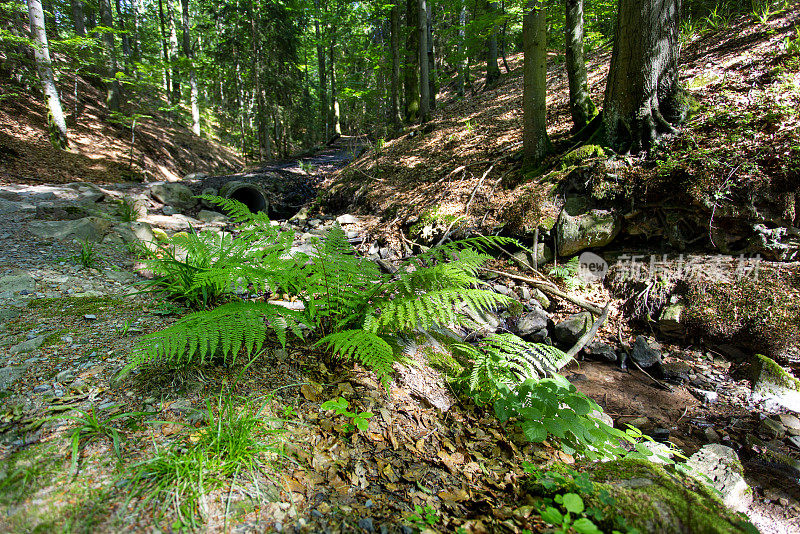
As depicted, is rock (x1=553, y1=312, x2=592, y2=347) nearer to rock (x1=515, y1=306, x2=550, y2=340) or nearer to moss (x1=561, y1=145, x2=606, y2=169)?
rock (x1=515, y1=306, x2=550, y2=340)

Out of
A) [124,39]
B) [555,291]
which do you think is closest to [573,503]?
[555,291]

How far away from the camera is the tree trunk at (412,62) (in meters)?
11.1

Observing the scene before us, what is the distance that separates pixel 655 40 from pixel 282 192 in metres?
9.71

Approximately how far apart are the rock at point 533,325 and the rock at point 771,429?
6.38ft

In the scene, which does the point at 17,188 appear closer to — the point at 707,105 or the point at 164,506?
the point at 164,506

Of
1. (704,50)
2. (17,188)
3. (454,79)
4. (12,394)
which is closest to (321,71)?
(454,79)

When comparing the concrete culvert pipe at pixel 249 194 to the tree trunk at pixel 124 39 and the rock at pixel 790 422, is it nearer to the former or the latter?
the rock at pixel 790 422

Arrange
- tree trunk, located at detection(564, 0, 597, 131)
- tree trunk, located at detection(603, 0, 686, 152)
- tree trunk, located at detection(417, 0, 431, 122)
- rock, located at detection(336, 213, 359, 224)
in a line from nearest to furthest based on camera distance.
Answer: tree trunk, located at detection(603, 0, 686, 152), tree trunk, located at detection(564, 0, 597, 131), rock, located at detection(336, 213, 359, 224), tree trunk, located at detection(417, 0, 431, 122)

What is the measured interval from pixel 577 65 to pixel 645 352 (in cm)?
474

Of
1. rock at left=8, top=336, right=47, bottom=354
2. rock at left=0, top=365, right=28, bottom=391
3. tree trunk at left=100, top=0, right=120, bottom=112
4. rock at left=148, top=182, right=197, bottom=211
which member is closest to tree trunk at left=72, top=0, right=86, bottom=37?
tree trunk at left=100, top=0, right=120, bottom=112

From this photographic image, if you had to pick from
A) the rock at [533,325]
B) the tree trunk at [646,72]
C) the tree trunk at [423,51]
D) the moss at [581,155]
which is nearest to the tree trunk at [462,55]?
the tree trunk at [423,51]

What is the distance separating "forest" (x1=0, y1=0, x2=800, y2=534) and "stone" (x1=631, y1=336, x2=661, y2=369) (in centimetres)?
3

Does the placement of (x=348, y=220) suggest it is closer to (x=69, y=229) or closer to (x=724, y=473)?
(x=69, y=229)

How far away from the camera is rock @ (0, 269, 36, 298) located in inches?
108
